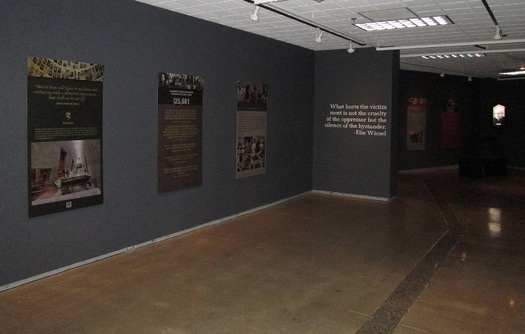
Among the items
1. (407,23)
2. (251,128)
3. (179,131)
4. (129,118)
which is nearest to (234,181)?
(251,128)

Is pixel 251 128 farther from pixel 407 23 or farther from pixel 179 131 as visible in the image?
pixel 407 23

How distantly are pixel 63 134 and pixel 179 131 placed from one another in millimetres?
1789

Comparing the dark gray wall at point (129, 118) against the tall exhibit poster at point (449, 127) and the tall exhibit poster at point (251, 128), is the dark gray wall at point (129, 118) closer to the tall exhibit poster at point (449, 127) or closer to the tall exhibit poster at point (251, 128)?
the tall exhibit poster at point (251, 128)

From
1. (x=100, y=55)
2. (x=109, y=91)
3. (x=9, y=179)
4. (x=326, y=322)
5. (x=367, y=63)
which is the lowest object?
(x=326, y=322)

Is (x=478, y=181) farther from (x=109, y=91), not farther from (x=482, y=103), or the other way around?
(x=109, y=91)

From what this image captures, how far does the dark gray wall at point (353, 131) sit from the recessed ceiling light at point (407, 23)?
2163 mm

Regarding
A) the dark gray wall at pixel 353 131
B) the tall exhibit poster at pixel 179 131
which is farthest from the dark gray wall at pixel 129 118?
the dark gray wall at pixel 353 131

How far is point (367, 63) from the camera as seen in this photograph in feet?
29.9

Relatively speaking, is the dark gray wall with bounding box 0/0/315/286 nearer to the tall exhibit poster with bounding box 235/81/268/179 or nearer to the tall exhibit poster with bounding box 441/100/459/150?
the tall exhibit poster with bounding box 235/81/268/179

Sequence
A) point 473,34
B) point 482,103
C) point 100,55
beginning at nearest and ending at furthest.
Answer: point 100,55 < point 473,34 < point 482,103

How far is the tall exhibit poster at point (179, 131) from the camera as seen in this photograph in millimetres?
5812

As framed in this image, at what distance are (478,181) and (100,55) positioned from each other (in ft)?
36.4

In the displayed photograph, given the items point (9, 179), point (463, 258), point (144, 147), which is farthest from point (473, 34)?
point (9, 179)

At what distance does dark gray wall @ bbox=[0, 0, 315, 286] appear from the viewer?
418 centimetres
